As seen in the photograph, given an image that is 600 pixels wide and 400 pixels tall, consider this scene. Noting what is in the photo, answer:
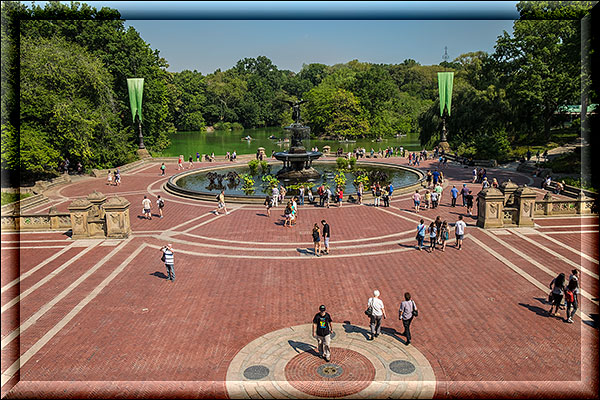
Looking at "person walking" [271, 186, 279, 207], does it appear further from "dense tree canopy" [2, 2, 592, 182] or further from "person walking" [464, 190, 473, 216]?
"dense tree canopy" [2, 2, 592, 182]

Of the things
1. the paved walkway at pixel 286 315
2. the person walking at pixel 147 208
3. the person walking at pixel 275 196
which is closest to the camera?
the paved walkway at pixel 286 315

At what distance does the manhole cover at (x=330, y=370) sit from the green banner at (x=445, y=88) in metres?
50.6

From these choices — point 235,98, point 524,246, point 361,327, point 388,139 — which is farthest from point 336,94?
point 361,327

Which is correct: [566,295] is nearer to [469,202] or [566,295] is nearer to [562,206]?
[469,202]

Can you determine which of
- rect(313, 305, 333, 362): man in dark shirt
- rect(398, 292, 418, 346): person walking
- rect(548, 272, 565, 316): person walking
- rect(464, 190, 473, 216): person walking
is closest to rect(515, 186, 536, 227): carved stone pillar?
rect(464, 190, 473, 216): person walking

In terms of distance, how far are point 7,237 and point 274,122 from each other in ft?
384

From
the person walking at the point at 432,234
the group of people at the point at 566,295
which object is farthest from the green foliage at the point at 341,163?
the group of people at the point at 566,295

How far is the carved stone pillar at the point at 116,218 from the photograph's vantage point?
20.4 metres

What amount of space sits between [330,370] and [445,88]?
5159cm

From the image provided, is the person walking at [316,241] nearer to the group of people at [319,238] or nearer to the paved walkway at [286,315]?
the group of people at [319,238]

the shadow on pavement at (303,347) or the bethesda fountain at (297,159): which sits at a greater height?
the bethesda fountain at (297,159)

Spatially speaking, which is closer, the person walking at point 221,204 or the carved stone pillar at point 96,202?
the carved stone pillar at point 96,202

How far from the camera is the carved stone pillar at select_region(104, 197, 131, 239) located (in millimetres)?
20406

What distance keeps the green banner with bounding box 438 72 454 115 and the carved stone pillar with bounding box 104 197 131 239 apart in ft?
146
